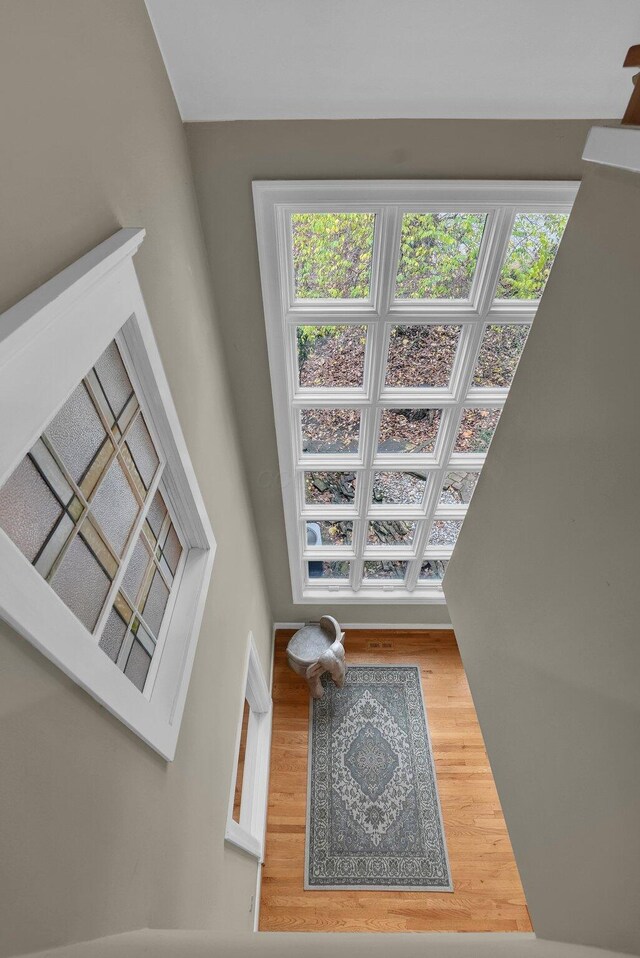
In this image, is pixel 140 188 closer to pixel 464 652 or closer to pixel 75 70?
pixel 75 70

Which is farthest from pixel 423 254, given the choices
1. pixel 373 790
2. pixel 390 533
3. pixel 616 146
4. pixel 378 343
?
pixel 373 790

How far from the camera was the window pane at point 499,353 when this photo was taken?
76.0 inches

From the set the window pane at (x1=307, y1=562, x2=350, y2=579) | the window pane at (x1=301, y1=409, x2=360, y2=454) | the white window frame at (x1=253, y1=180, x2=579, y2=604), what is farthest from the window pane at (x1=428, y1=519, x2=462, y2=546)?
the window pane at (x1=301, y1=409, x2=360, y2=454)

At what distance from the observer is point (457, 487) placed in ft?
8.67

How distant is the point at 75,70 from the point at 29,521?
2.41 feet

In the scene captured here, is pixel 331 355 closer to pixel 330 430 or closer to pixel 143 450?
pixel 330 430

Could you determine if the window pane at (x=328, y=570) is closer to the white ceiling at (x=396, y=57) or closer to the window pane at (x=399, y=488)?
the window pane at (x=399, y=488)

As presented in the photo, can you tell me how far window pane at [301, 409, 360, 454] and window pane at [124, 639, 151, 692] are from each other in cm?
132

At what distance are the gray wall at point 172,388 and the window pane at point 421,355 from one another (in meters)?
0.75

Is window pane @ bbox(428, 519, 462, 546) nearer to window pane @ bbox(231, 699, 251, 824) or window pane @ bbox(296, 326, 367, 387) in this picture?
window pane @ bbox(296, 326, 367, 387)

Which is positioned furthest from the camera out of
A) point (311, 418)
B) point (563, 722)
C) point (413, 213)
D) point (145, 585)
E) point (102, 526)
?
point (311, 418)

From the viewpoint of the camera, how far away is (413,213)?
1604mm

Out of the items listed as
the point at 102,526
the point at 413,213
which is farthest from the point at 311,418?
the point at 102,526

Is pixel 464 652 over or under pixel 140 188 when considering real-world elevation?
under
